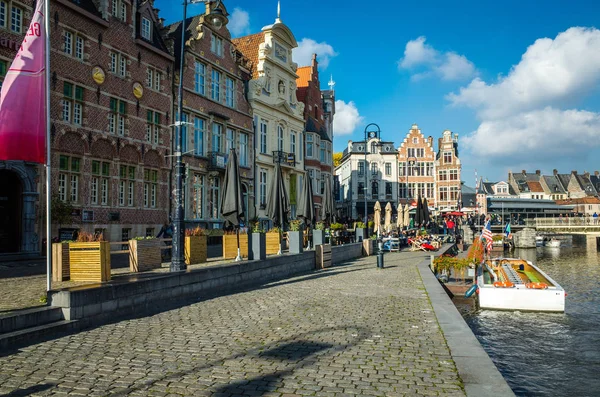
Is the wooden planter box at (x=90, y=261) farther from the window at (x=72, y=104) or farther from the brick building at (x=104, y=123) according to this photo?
the window at (x=72, y=104)

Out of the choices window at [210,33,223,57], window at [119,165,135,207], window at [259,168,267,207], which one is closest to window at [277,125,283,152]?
window at [259,168,267,207]

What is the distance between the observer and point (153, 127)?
2477cm

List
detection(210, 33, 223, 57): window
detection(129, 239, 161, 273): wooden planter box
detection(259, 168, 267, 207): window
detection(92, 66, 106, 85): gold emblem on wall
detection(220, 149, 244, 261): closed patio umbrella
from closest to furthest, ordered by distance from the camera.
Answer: detection(129, 239, 161, 273): wooden planter box → detection(220, 149, 244, 261): closed patio umbrella → detection(92, 66, 106, 85): gold emblem on wall → detection(210, 33, 223, 57): window → detection(259, 168, 267, 207): window

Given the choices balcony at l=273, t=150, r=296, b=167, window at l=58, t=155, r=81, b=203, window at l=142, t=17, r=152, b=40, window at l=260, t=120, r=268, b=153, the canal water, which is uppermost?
window at l=142, t=17, r=152, b=40

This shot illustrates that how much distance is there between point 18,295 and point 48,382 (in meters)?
4.48

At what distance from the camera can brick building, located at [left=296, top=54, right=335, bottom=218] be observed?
4269 centimetres

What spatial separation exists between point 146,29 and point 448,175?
52.5 meters

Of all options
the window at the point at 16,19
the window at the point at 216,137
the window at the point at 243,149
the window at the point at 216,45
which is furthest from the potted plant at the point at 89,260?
the window at the point at 243,149

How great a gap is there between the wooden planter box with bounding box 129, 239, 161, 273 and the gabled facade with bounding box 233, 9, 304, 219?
2135 centimetres

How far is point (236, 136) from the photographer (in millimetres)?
31875

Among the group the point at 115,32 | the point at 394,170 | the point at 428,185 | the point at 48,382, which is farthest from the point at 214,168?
the point at 428,185

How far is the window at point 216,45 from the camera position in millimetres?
29656

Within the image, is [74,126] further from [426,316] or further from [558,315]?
[558,315]

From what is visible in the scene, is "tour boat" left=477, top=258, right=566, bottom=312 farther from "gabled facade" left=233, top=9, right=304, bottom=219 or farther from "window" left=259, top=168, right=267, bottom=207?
"window" left=259, top=168, right=267, bottom=207
